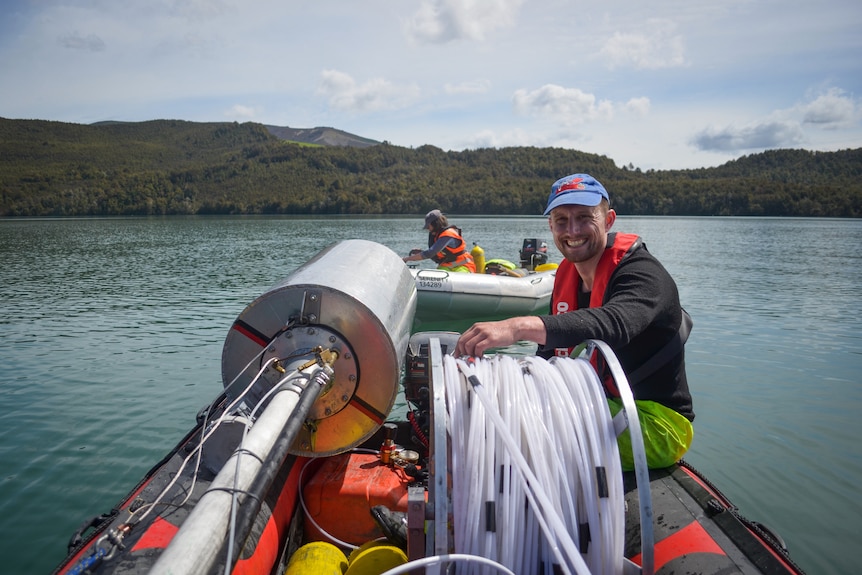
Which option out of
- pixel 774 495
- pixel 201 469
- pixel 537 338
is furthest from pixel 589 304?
pixel 774 495

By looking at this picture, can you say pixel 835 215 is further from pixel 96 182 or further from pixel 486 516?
pixel 96 182

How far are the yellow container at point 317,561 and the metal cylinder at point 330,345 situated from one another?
633 millimetres

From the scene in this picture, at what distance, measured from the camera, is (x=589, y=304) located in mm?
3713

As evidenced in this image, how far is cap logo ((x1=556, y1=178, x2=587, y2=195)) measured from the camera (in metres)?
3.35

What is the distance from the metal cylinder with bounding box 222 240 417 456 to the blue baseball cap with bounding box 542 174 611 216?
52.9 inches

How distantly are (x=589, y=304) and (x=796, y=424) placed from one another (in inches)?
242

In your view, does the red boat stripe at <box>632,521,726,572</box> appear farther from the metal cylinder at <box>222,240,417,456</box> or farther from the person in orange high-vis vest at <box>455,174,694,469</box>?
the metal cylinder at <box>222,240,417,456</box>

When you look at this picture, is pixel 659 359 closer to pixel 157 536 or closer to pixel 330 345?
pixel 330 345

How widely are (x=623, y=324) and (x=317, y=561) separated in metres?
2.23

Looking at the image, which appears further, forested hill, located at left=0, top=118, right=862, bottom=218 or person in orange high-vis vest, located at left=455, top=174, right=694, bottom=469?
forested hill, located at left=0, top=118, right=862, bottom=218

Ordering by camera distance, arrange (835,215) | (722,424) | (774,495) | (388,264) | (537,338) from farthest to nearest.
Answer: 1. (835,215)
2. (722,424)
3. (774,495)
4. (388,264)
5. (537,338)

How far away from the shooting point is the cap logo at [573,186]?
11.0 ft

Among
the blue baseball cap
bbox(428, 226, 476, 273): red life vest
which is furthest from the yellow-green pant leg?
bbox(428, 226, 476, 273): red life vest

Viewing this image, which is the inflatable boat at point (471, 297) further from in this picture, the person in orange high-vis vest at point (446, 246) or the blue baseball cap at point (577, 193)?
the blue baseball cap at point (577, 193)
